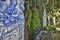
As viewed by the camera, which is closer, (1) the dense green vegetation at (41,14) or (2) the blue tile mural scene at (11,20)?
(2) the blue tile mural scene at (11,20)

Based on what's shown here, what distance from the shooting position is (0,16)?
1.22m

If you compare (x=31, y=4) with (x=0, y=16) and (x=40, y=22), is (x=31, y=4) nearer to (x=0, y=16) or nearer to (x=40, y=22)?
(x=40, y=22)

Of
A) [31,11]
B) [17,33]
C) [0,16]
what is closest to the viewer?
[0,16]

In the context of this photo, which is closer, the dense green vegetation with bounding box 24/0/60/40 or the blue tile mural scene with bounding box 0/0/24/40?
the blue tile mural scene with bounding box 0/0/24/40

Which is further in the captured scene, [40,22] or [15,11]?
[40,22]

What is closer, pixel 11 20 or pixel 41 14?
pixel 11 20

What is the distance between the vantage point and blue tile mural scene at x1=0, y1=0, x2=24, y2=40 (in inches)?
48.8

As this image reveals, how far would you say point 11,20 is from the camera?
4.19ft

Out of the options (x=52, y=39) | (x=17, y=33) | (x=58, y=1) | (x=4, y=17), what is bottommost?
(x=52, y=39)

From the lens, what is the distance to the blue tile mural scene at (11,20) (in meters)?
1.24

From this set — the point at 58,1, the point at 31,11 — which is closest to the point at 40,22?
the point at 31,11

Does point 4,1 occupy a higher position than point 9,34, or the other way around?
point 4,1

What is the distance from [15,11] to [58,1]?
45 centimetres

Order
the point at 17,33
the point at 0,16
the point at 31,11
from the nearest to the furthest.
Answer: the point at 0,16
the point at 17,33
the point at 31,11
